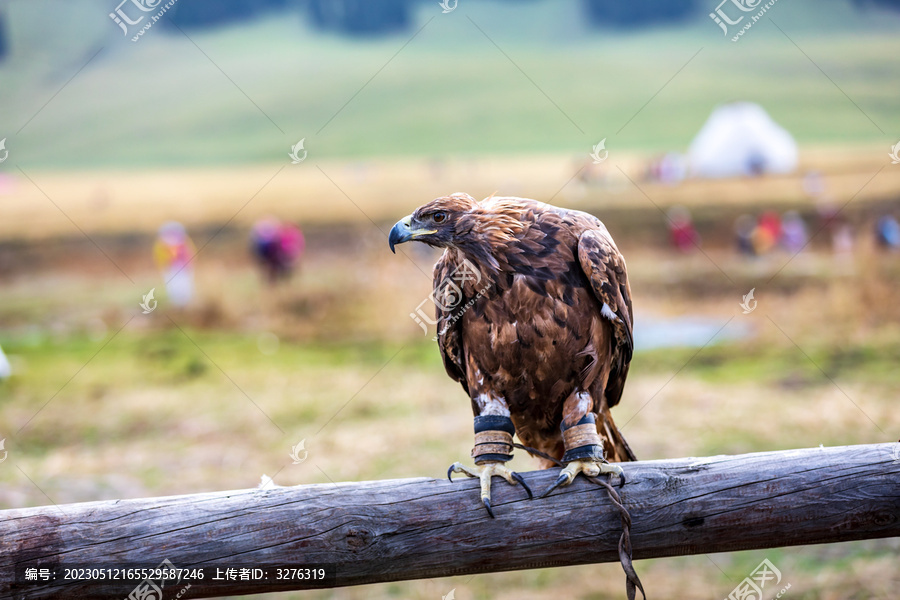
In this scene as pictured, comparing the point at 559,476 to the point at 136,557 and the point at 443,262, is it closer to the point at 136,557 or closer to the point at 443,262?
the point at 443,262

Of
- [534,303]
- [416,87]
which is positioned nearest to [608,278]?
[534,303]

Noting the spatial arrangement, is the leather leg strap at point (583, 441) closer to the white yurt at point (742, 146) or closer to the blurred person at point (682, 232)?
the blurred person at point (682, 232)

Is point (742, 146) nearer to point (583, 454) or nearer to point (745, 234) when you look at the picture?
point (745, 234)

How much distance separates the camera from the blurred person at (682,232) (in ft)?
35.6

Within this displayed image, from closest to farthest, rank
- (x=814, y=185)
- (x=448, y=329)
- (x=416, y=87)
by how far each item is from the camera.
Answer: (x=448, y=329) < (x=814, y=185) < (x=416, y=87)

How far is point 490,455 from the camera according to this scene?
2.62 m

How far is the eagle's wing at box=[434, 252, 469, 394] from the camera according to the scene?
2.78m

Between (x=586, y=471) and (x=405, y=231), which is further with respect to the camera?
(x=405, y=231)

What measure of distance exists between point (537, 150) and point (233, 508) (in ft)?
45.3

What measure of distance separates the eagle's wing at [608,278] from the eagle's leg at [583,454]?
0.35 meters

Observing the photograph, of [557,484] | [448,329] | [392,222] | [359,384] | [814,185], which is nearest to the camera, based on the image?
[557,484]

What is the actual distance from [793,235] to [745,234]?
745 mm

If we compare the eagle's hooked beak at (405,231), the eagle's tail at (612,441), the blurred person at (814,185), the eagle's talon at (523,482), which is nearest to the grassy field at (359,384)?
the blurred person at (814,185)

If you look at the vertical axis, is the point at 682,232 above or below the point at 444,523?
above
